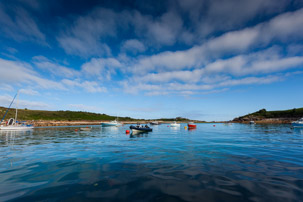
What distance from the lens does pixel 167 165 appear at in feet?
37.1

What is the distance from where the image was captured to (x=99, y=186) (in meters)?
7.58

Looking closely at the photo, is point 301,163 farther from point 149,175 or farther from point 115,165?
point 115,165

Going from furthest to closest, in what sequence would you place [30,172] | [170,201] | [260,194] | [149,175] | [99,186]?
[30,172], [149,175], [99,186], [260,194], [170,201]

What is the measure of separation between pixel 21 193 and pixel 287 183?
14083 millimetres

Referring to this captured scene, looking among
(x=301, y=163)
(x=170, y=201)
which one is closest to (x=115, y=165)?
(x=170, y=201)

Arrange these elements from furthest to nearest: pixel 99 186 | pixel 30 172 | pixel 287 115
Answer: pixel 287 115
pixel 30 172
pixel 99 186

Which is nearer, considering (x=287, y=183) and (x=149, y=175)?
(x=287, y=183)

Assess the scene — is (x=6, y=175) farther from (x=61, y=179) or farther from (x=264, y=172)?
(x=264, y=172)

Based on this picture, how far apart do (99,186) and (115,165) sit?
12.6ft

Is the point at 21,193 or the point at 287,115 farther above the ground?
the point at 287,115

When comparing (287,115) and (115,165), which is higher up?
(287,115)

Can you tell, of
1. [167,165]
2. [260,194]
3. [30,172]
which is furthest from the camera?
[167,165]

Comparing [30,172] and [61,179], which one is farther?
[30,172]

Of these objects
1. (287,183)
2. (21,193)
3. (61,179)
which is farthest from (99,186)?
(287,183)
